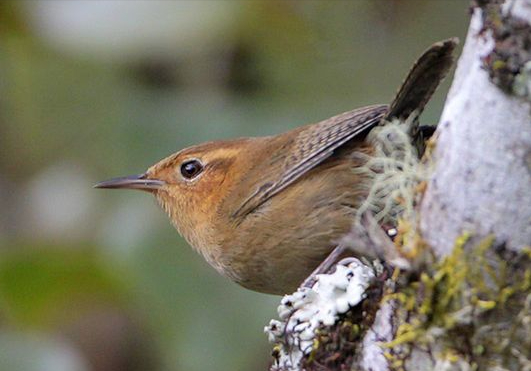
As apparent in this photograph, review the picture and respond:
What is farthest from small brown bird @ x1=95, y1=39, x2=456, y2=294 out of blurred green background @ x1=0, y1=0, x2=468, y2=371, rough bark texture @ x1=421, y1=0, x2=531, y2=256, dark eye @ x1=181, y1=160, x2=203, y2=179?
rough bark texture @ x1=421, y1=0, x2=531, y2=256

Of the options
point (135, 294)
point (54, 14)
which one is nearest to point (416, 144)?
point (135, 294)

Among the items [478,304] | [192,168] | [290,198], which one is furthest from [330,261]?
[478,304]

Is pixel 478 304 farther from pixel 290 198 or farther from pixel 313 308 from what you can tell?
pixel 290 198

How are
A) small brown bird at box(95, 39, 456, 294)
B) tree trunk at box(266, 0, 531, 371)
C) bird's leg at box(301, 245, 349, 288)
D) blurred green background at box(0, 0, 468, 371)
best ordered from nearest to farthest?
1. tree trunk at box(266, 0, 531, 371)
2. bird's leg at box(301, 245, 349, 288)
3. small brown bird at box(95, 39, 456, 294)
4. blurred green background at box(0, 0, 468, 371)

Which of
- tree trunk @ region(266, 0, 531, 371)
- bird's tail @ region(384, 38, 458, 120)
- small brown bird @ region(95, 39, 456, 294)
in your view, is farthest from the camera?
small brown bird @ region(95, 39, 456, 294)

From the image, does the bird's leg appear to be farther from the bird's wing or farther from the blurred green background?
the blurred green background

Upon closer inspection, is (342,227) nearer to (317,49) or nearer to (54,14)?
(317,49)

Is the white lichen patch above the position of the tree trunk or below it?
below

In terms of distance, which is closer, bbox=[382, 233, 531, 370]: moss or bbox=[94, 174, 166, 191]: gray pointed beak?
bbox=[382, 233, 531, 370]: moss
